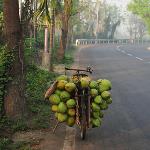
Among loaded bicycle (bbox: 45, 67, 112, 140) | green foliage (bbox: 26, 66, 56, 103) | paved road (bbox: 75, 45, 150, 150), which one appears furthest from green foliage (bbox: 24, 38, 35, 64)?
loaded bicycle (bbox: 45, 67, 112, 140)

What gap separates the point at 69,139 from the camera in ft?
33.9

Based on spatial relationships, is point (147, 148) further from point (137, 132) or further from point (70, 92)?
point (70, 92)

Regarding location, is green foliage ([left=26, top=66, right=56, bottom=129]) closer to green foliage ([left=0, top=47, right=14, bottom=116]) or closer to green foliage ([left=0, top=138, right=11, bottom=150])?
green foliage ([left=0, top=47, right=14, bottom=116])

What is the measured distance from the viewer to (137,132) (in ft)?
35.8

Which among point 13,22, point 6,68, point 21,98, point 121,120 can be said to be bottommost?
point 121,120

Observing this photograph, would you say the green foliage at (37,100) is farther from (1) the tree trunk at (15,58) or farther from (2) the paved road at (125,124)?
(2) the paved road at (125,124)

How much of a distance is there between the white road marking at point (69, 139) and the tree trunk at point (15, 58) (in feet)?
4.47

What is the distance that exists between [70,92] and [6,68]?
210 centimetres

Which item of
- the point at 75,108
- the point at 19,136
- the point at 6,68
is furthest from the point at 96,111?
the point at 6,68

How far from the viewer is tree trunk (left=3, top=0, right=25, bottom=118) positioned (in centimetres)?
1136

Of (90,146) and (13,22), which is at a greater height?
(13,22)

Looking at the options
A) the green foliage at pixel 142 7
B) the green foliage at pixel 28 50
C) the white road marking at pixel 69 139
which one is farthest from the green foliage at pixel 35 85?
the green foliage at pixel 142 7

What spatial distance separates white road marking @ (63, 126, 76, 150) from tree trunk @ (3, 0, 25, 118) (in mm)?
1364

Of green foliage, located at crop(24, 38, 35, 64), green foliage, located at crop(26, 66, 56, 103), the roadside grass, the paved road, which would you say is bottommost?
the paved road
